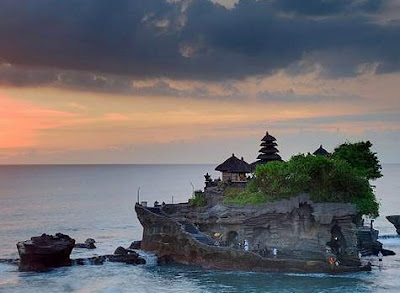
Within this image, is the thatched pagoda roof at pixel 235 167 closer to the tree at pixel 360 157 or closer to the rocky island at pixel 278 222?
the rocky island at pixel 278 222

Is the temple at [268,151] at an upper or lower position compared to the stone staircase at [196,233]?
upper

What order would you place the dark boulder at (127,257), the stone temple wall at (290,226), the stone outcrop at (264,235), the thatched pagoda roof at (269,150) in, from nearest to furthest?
the stone outcrop at (264,235) < the stone temple wall at (290,226) < the dark boulder at (127,257) < the thatched pagoda roof at (269,150)

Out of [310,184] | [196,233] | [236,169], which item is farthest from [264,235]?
[236,169]

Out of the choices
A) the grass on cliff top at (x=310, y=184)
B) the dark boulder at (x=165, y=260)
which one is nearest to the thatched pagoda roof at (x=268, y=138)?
the grass on cliff top at (x=310, y=184)

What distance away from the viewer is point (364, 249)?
72.4 metres

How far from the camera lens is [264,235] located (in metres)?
66.3

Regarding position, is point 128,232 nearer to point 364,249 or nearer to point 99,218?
point 99,218

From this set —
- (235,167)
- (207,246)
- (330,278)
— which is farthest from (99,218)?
(330,278)

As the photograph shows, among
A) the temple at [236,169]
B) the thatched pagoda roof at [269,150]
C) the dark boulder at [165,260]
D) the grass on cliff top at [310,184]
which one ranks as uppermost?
the thatched pagoda roof at [269,150]

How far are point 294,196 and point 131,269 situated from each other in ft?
66.2

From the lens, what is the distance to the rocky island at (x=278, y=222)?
64.0 meters

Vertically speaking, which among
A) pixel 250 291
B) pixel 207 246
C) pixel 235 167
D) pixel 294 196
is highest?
pixel 235 167

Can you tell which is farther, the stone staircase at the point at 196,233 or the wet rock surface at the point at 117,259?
the wet rock surface at the point at 117,259

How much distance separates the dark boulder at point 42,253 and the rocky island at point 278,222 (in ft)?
37.2
